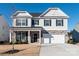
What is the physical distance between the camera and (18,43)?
21719mm

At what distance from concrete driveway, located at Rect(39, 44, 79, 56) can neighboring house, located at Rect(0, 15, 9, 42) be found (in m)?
3.29

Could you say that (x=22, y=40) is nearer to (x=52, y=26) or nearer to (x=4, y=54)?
(x=52, y=26)

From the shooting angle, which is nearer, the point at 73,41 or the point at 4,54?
the point at 4,54

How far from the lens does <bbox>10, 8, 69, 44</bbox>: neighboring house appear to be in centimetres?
2223

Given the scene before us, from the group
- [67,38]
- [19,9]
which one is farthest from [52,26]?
[19,9]

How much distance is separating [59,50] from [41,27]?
442 cm

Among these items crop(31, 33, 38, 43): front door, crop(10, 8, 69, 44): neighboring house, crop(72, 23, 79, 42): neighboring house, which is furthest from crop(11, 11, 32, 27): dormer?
crop(72, 23, 79, 42): neighboring house

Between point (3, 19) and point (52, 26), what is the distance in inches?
171

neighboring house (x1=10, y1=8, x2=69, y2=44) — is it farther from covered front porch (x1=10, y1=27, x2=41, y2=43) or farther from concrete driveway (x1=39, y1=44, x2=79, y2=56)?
concrete driveway (x1=39, y1=44, x2=79, y2=56)

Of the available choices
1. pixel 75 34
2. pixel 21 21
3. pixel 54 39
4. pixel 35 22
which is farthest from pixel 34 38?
A: pixel 75 34

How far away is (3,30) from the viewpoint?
2181 cm

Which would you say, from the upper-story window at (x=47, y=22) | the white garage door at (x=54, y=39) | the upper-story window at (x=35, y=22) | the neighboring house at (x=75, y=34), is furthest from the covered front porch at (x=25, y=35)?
the neighboring house at (x=75, y=34)

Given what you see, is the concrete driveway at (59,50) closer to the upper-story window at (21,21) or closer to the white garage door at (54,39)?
the white garage door at (54,39)

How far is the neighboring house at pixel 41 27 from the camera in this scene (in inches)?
875
